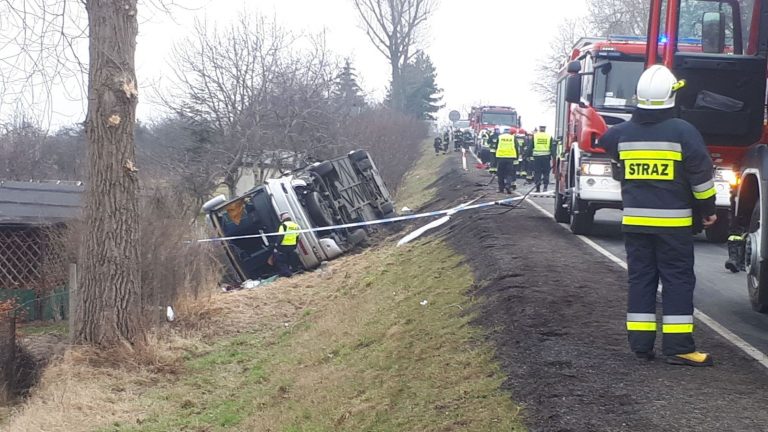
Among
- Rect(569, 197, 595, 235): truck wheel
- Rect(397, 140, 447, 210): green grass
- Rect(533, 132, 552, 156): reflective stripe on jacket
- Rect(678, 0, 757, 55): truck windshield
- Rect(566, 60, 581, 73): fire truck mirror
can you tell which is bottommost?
Rect(397, 140, 447, 210): green grass

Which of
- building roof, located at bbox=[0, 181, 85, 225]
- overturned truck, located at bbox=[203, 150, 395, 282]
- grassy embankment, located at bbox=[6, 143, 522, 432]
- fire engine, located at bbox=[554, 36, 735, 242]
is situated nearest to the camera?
grassy embankment, located at bbox=[6, 143, 522, 432]

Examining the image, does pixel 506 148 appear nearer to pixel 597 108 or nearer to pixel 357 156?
pixel 357 156

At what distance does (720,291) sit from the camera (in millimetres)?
8953

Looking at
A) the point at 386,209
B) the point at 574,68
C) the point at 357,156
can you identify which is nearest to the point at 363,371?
the point at 574,68

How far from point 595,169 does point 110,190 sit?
21.2 ft

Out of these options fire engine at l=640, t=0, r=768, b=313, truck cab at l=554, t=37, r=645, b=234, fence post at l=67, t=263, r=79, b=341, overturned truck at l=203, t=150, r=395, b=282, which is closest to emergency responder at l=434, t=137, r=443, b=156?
overturned truck at l=203, t=150, r=395, b=282

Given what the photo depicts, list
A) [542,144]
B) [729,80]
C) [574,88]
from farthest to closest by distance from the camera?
[542,144] < [574,88] < [729,80]

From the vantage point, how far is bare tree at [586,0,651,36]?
39.4 m

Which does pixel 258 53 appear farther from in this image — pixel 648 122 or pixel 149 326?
pixel 648 122

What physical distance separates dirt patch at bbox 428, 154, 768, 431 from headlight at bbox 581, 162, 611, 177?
84.5 inches

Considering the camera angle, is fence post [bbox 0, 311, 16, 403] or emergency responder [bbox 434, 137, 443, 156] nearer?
fence post [bbox 0, 311, 16, 403]

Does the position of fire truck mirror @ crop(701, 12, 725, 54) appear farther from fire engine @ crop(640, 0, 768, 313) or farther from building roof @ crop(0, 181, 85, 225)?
building roof @ crop(0, 181, 85, 225)

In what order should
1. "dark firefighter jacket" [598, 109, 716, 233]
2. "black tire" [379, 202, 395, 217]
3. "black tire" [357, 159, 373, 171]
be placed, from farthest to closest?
"black tire" [357, 159, 373, 171] < "black tire" [379, 202, 395, 217] < "dark firefighter jacket" [598, 109, 716, 233]

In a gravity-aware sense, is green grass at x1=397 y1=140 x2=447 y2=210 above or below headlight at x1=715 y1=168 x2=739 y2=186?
below
